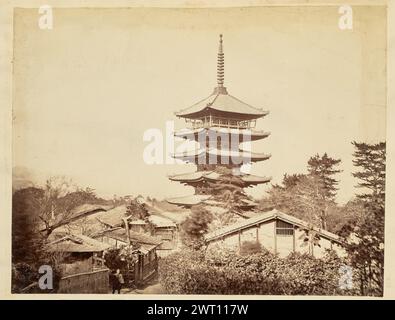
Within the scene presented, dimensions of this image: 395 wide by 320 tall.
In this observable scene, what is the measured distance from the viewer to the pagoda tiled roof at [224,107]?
570 cm

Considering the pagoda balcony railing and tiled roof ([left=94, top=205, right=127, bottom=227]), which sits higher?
the pagoda balcony railing

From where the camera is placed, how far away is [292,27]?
18.6 feet

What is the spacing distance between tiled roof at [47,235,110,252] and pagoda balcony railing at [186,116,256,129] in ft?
4.90

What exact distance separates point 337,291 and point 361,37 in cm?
250

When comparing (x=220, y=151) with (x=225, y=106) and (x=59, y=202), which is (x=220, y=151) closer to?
(x=225, y=106)

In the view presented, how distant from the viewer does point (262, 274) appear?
574cm

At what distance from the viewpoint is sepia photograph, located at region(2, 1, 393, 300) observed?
18.7ft

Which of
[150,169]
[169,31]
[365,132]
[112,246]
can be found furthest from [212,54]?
[112,246]

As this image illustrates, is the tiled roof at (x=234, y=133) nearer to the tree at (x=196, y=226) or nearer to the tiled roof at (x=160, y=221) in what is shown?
the tree at (x=196, y=226)

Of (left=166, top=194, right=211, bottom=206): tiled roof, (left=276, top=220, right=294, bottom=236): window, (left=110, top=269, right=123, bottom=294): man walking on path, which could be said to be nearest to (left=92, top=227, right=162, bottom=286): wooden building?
(left=110, top=269, right=123, bottom=294): man walking on path

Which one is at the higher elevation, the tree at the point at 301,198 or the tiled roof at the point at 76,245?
the tree at the point at 301,198

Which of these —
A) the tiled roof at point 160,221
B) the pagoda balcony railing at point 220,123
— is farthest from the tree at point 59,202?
the pagoda balcony railing at point 220,123

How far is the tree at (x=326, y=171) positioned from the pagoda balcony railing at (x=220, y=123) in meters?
0.70

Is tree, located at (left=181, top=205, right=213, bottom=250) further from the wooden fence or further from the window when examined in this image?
the wooden fence
